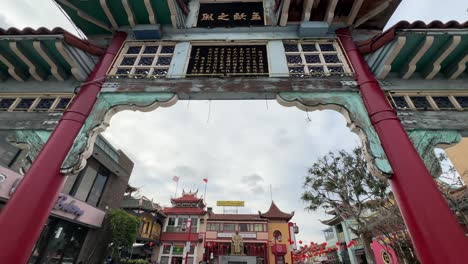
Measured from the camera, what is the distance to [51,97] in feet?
13.5

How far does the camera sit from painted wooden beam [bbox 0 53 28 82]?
13.3 feet

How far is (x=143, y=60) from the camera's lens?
4.77 meters

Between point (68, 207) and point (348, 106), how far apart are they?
1299cm

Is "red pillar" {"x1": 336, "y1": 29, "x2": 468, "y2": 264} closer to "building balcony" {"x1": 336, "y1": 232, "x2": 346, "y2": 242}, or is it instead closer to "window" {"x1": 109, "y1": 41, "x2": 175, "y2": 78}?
"window" {"x1": 109, "y1": 41, "x2": 175, "y2": 78}

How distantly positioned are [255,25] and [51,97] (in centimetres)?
460

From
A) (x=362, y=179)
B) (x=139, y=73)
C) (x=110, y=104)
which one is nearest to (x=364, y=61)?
(x=139, y=73)

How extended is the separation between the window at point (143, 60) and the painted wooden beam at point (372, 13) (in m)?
4.25

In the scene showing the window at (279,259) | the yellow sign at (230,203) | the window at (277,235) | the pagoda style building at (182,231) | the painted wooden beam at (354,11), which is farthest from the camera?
the yellow sign at (230,203)

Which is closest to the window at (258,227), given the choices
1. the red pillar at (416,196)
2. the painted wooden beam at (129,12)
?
the red pillar at (416,196)

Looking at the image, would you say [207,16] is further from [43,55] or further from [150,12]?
[43,55]

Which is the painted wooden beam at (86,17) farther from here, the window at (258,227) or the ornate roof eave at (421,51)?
the window at (258,227)

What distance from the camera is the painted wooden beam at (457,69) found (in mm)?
3729

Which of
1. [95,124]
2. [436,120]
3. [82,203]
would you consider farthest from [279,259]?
[95,124]

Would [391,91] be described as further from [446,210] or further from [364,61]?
[446,210]
